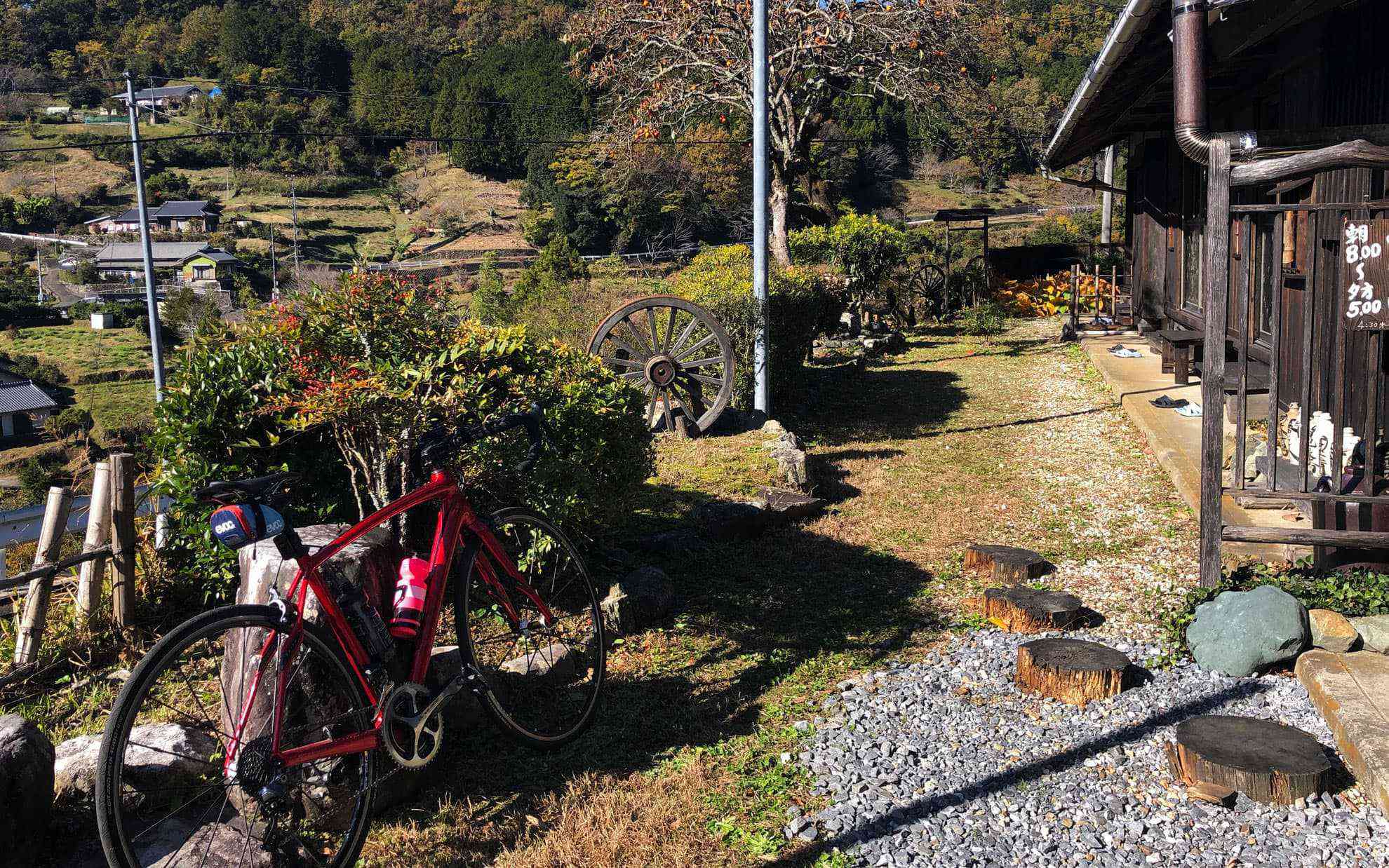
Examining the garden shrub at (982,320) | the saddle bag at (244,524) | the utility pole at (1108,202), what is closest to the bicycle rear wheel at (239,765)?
the saddle bag at (244,524)

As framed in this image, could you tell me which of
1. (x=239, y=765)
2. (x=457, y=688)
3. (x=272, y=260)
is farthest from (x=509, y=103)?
(x=239, y=765)

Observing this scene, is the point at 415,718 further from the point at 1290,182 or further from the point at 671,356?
the point at 671,356

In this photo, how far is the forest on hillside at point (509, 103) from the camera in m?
21.0

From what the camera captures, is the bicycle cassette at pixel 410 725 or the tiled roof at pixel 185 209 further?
the tiled roof at pixel 185 209

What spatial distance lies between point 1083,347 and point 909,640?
11.5 metres

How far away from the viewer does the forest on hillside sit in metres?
21.0

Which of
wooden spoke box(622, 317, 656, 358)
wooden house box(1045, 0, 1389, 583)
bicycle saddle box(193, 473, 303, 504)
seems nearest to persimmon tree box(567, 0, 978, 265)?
wooden house box(1045, 0, 1389, 583)

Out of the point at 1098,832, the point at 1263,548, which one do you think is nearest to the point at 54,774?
the point at 1098,832

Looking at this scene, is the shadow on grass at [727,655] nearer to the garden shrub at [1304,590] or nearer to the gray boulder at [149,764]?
the gray boulder at [149,764]

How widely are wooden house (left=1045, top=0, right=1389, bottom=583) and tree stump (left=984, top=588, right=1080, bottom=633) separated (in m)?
0.73

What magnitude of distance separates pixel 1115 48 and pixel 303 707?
595 cm

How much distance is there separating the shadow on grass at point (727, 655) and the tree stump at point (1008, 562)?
33 centimetres

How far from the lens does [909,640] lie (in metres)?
4.91

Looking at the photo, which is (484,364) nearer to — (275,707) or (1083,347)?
(275,707)
